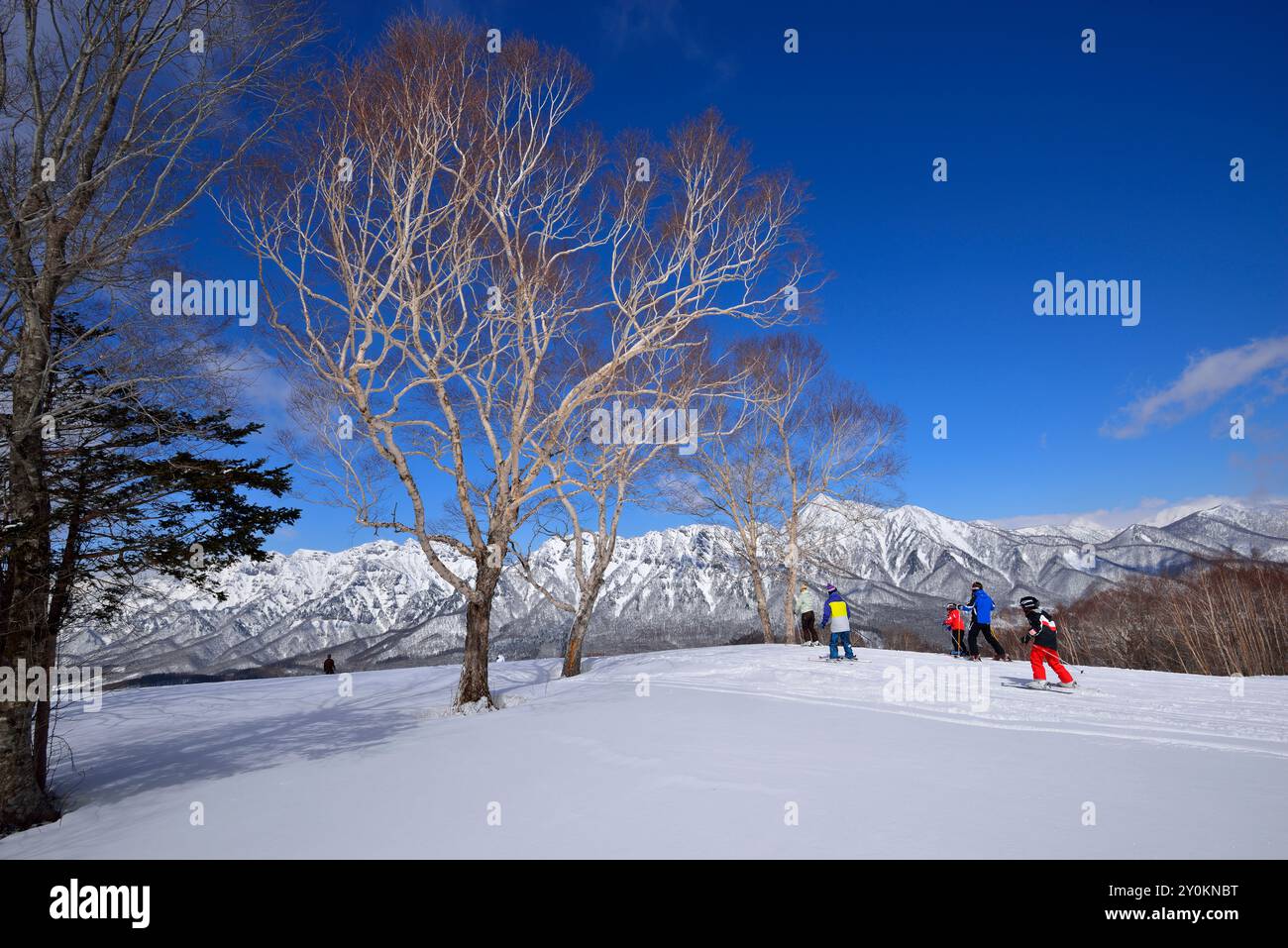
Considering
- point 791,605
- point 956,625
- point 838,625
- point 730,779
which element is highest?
point 730,779

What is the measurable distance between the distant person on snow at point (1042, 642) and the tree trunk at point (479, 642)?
934cm

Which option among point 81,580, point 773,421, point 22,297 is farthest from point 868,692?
point 773,421

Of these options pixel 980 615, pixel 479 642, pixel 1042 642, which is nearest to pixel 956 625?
pixel 980 615

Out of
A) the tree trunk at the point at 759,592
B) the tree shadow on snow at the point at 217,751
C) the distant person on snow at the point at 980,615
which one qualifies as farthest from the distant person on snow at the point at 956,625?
the tree shadow on snow at the point at 217,751

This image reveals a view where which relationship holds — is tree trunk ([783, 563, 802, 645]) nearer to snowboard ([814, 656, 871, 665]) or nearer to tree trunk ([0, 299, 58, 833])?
snowboard ([814, 656, 871, 665])

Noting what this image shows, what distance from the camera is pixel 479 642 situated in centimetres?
1177

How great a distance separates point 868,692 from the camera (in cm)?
1066

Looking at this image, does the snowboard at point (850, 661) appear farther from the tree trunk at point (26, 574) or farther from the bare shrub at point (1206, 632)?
the tree trunk at point (26, 574)

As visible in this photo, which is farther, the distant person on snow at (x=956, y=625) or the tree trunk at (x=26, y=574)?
the distant person on snow at (x=956, y=625)

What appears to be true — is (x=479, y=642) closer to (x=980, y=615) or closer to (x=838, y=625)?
(x=838, y=625)

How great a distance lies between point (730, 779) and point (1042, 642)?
26.8 ft

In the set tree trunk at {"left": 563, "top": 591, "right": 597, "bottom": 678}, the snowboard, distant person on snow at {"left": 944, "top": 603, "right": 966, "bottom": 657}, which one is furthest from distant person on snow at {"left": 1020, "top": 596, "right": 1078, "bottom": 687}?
tree trunk at {"left": 563, "top": 591, "right": 597, "bottom": 678}

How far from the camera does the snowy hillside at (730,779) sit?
394 centimetres
